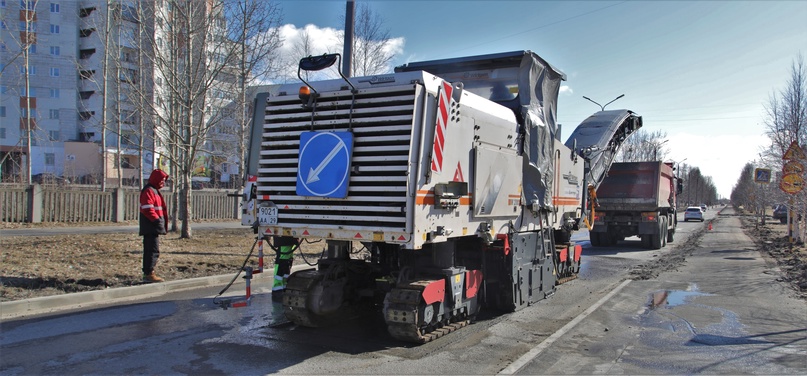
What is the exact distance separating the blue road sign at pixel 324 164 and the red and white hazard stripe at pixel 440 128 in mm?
895

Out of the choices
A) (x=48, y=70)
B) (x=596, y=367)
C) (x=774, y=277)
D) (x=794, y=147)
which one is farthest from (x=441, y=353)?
(x=48, y=70)

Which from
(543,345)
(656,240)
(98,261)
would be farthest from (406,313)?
(656,240)

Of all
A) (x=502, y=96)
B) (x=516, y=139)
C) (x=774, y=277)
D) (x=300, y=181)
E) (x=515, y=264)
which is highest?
(x=502, y=96)

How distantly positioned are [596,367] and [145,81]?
14477mm

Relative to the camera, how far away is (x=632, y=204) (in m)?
18.7

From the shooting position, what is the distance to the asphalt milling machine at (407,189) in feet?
17.9

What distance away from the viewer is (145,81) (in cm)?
1526

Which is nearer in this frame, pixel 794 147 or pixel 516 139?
pixel 516 139

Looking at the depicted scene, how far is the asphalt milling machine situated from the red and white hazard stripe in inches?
0.8

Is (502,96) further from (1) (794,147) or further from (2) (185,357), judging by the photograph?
(1) (794,147)

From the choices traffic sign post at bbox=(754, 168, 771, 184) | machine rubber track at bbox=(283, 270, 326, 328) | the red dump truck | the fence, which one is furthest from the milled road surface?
the fence

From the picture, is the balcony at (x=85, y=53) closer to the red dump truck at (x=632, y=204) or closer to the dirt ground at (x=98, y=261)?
the dirt ground at (x=98, y=261)

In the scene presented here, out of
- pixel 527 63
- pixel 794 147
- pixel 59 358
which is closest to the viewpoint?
pixel 59 358

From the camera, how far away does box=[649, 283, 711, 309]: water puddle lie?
8734 mm
